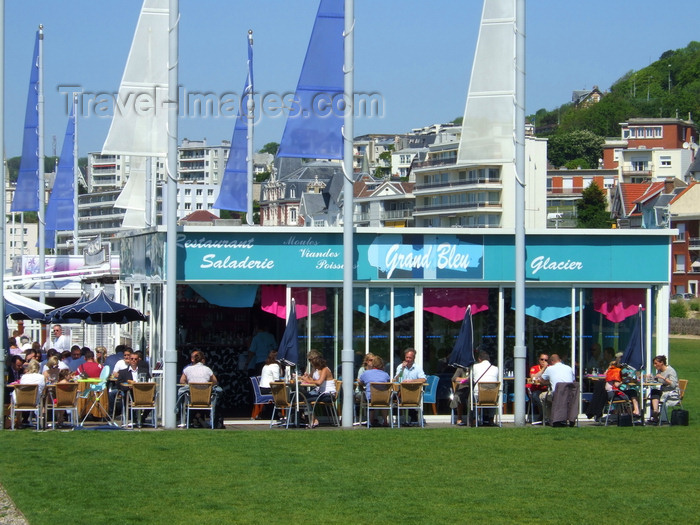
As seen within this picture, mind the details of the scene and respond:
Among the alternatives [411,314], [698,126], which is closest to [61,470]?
[411,314]

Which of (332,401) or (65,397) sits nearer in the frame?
(65,397)

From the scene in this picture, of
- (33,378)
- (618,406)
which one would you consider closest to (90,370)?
(33,378)

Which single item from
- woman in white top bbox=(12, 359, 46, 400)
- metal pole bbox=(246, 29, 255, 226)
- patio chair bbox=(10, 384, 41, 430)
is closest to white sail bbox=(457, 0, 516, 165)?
woman in white top bbox=(12, 359, 46, 400)

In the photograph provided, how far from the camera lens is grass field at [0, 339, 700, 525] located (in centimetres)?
1059

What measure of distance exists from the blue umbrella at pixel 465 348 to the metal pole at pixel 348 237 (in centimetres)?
165

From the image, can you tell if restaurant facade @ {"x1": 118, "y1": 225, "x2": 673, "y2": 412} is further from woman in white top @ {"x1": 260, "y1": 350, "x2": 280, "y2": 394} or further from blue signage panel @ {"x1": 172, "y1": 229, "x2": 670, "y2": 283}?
woman in white top @ {"x1": 260, "y1": 350, "x2": 280, "y2": 394}

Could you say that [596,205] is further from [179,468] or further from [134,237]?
[179,468]

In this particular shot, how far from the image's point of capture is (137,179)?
3634cm

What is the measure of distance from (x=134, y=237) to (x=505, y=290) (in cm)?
703

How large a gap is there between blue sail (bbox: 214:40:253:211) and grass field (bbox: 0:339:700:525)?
1732 cm

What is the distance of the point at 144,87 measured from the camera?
1862cm

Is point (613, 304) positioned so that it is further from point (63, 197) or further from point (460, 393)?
point (63, 197)

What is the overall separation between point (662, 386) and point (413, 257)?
4.65 metres

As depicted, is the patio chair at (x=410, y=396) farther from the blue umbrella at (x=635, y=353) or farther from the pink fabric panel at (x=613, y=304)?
the pink fabric panel at (x=613, y=304)
